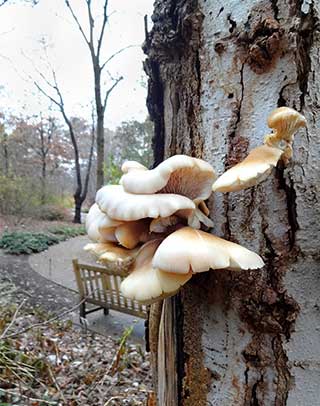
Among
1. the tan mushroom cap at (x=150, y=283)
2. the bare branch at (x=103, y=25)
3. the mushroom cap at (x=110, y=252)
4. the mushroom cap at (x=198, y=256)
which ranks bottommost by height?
the tan mushroom cap at (x=150, y=283)

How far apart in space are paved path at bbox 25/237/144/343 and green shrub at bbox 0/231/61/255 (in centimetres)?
18

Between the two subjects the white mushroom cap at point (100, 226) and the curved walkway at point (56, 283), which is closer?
the white mushroom cap at point (100, 226)

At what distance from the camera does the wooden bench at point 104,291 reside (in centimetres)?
371

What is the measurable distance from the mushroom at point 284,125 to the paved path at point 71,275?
3395 millimetres

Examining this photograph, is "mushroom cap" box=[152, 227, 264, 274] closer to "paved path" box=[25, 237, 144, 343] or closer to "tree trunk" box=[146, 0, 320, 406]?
"tree trunk" box=[146, 0, 320, 406]

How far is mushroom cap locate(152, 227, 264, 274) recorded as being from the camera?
397mm

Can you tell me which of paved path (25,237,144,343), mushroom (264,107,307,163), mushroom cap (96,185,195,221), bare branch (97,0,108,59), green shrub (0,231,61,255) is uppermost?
bare branch (97,0,108,59)

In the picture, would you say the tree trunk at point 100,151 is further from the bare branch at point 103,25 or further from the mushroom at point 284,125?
the mushroom at point 284,125

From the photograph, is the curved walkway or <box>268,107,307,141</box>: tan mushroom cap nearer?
<box>268,107,307,141</box>: tan mushroom cap

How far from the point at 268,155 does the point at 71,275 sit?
6.52 meters

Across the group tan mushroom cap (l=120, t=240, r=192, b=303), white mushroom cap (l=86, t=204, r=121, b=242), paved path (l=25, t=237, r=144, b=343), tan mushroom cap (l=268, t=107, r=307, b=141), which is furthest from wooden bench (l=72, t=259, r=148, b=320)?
tan mushroom cap (l=268, t=107, r=307, b=141)

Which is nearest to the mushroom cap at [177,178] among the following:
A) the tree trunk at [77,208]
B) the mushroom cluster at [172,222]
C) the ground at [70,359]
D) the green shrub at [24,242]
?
the mushroom cluster at [172,222]

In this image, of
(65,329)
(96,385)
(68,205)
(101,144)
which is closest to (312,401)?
(96,385)

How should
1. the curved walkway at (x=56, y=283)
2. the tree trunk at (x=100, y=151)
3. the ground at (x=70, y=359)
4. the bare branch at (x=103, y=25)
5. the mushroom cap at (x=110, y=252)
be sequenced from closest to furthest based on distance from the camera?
the mushroom cap at (x=110, y=252) → the ground at (x=70, y=359) → the curved walkway at (x=56, y=283) → the bare branch at (x=103, y=25) → the tree trunk at (x=100, y=151)
